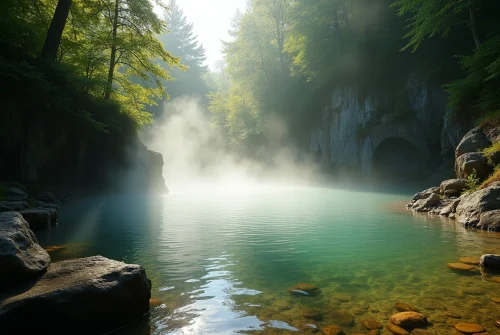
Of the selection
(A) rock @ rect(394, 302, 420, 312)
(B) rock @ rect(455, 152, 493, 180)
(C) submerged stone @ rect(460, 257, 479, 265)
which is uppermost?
(B) rock @ rect(455, 152, 493, 180)

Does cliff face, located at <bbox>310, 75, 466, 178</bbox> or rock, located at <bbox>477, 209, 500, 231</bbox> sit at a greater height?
cliff face, located at <bbox>310, 75, 466, 178</bbox>

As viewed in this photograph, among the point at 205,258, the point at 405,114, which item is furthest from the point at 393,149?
the point at 205,258

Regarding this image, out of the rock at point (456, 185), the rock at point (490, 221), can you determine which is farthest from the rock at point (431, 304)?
the rock at point (456, 185)

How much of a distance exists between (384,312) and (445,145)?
61.7 ft

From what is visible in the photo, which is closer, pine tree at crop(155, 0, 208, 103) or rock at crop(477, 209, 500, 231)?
rock at crop(477, 209, 500, 231)

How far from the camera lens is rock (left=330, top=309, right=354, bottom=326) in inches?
144

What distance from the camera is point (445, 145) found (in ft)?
63.7

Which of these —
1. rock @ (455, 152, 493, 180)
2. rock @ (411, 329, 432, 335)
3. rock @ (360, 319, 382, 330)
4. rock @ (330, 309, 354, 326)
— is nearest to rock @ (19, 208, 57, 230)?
rock @ (330, 309, 354, 326)

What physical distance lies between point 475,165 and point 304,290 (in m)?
9.65

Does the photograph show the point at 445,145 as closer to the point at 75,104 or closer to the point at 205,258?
the point at 205,258

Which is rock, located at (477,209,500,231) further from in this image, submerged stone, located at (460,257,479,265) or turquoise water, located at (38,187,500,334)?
submerged stone, located at (460,257,479,265)

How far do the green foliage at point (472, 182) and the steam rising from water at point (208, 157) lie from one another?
20285 millimetres

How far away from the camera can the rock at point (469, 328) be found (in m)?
3.36

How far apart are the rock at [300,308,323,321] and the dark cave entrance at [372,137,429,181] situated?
24.7 m
